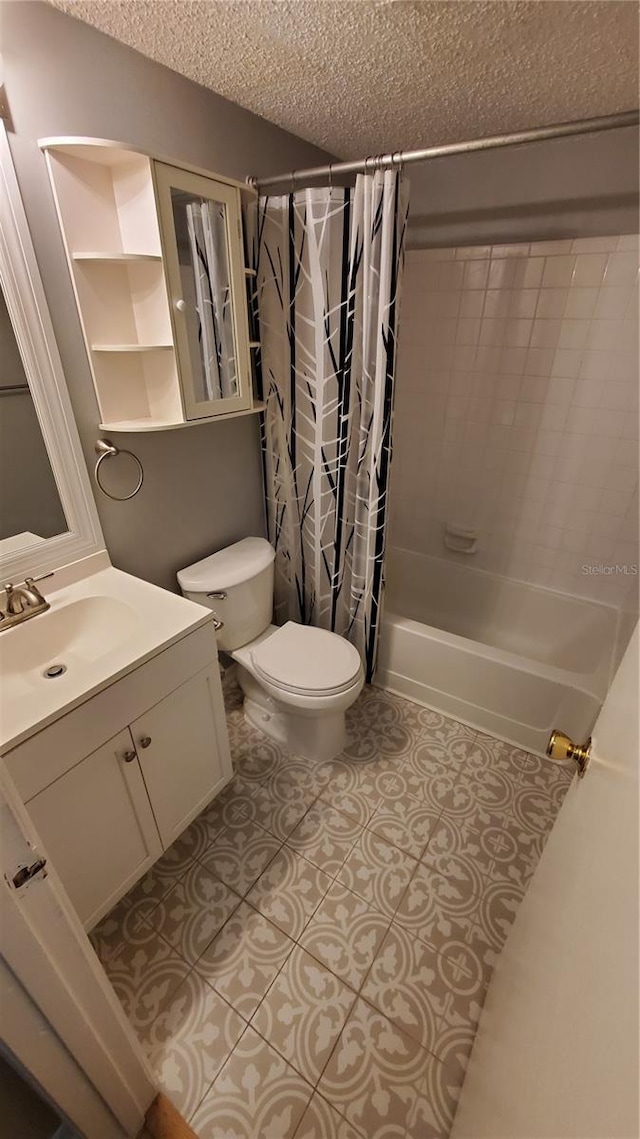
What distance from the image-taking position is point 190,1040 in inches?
43.1

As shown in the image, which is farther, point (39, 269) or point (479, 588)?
point (479, 588)

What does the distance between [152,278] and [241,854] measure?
1730 mm

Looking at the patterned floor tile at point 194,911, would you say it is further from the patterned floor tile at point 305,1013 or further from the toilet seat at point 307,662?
the toilet seat at point 307,662

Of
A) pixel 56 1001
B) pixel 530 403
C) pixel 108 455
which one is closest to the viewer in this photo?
pixel 56 1001

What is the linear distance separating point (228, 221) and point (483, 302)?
3.92 feet

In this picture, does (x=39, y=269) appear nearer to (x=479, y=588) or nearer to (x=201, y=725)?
(x=201, y=725)

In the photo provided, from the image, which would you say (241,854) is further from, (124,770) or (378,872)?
(124,770)

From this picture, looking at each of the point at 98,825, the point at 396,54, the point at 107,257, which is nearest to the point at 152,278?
the point at 107,257

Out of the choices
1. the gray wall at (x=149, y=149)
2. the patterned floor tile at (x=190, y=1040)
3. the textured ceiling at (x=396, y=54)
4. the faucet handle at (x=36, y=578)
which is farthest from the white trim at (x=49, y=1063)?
the textured ceiling at (x=396, y=54)

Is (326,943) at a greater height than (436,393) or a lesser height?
lesser

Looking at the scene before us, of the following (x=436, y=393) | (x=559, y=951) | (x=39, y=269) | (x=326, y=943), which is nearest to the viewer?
(x=559, y=951)

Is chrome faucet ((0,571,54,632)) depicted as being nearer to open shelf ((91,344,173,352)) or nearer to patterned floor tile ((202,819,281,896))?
open shelf ((91,344,173,352))

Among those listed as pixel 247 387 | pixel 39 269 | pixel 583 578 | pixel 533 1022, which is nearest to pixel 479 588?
pixel 583 578

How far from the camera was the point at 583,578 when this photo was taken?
7.06 feet
